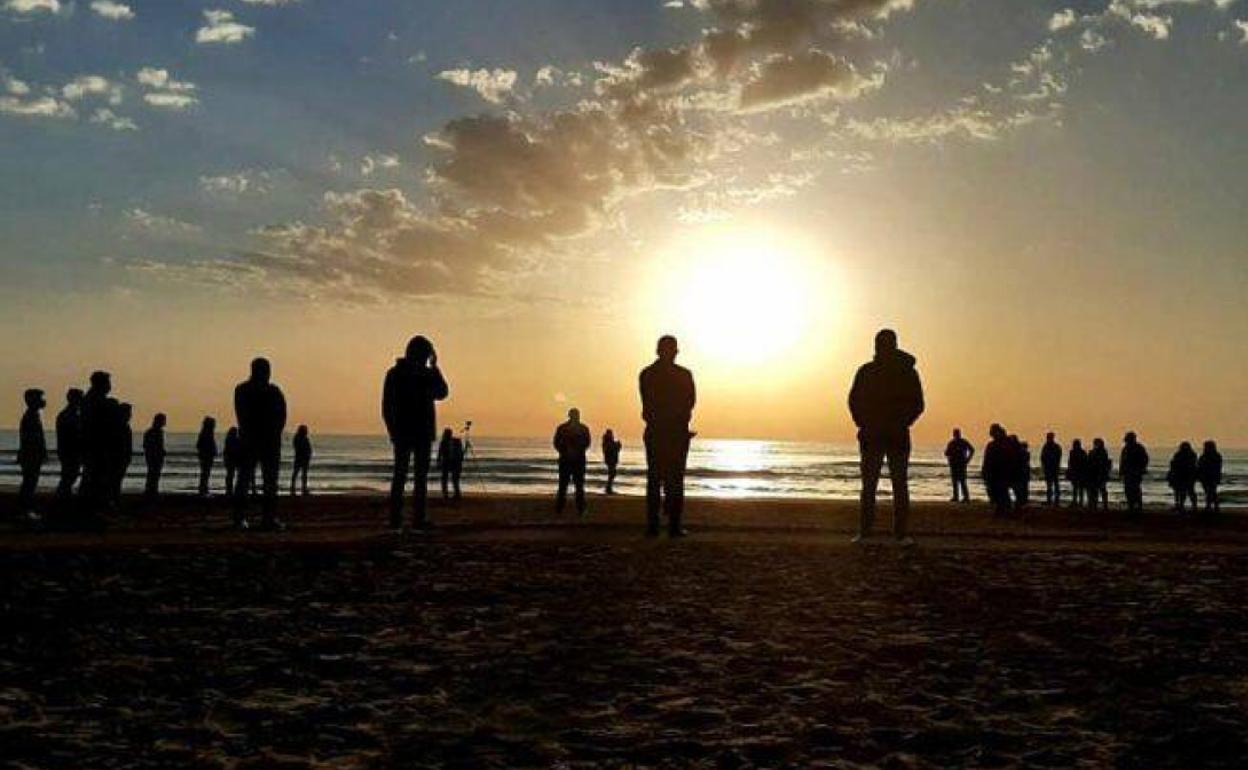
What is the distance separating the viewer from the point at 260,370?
12930 millimetres

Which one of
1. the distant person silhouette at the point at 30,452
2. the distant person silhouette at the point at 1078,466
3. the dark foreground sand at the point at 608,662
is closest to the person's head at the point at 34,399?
the distant person silhouette at the point at 30,452

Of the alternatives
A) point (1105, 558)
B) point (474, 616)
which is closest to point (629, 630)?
point (474, 616)

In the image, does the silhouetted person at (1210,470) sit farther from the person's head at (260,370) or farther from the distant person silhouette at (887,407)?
the person's head at (260,370)

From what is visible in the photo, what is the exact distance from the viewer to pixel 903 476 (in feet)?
36.2

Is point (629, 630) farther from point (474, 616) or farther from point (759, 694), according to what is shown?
point (759, 694)

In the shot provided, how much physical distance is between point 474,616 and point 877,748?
321 centimetres

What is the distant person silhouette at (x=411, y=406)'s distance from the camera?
1142 cm

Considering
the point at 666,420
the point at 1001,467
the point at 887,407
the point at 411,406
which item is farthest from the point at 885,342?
the point at 1001,467

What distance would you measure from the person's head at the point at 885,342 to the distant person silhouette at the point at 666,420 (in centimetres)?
223

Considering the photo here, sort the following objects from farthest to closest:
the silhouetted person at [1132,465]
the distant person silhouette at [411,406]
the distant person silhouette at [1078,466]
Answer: the distant person silhouette at [1078,466], the silhouetted person at [1132,465], the distant person silhouette at [411,406]

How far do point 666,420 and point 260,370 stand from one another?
16.7 ft

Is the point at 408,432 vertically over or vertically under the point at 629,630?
over

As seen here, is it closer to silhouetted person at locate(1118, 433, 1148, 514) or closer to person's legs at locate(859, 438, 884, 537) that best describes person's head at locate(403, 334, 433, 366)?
A: person's legs at locate(859, 438, 884, 537)

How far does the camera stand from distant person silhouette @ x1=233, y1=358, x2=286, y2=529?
12.7 meters
